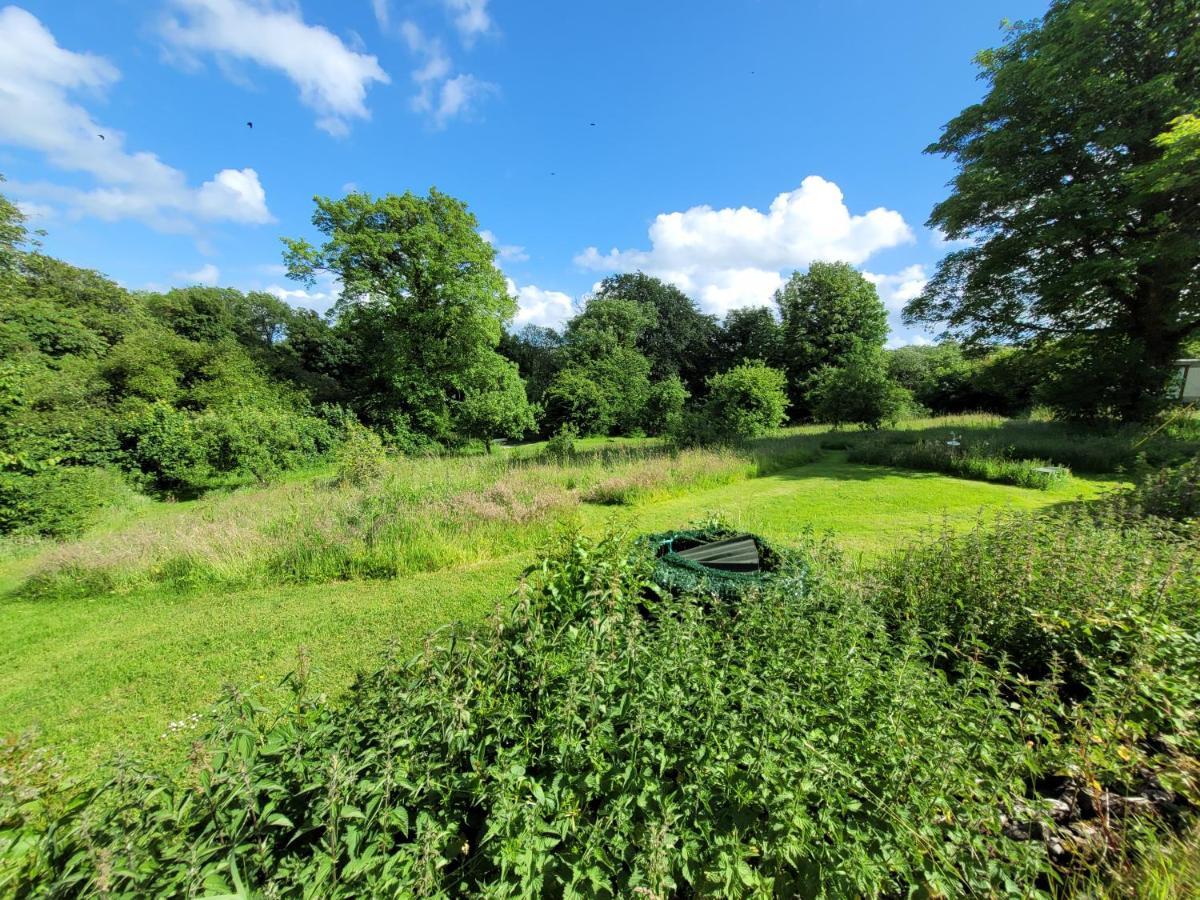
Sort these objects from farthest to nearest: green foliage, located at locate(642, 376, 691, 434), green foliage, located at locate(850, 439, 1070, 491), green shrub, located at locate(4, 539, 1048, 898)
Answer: green foliage, located at locate(642, 376, 691, 434) < green foliage, located at locate(850, 439, 1070, 491) < green shrub, located at locate(4, 539, 1048, 898)

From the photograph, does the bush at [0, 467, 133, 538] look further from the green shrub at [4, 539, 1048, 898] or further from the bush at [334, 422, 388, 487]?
the green shrub at [4, 539, 1048, 898]

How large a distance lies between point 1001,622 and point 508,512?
618 cm

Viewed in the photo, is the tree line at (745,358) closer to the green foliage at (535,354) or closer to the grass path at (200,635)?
the grass path at (200,635)

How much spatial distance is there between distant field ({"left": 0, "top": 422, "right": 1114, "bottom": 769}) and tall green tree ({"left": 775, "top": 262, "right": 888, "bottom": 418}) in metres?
21.4

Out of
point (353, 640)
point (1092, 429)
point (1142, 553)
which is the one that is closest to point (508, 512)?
point (353, 640)

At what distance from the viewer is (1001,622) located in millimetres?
3033

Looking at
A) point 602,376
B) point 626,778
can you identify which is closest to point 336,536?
point 626,778

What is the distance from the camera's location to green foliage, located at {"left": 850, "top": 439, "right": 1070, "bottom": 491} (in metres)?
9.34

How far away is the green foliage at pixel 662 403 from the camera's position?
26.3 m

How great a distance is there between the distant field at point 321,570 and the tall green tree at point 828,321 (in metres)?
21.4

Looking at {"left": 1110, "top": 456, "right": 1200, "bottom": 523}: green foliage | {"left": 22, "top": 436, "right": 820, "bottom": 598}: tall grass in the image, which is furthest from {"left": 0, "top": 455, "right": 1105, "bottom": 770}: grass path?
{"left": 1110, "top": 456, "right": 1200, "bottom": 523}: green foliage

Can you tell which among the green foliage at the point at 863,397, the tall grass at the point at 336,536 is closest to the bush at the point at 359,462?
the tall grass at the point at 336,536

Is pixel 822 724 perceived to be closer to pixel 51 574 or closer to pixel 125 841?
pixel 125 841

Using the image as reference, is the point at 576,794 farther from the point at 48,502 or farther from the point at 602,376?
the point at 602,376
